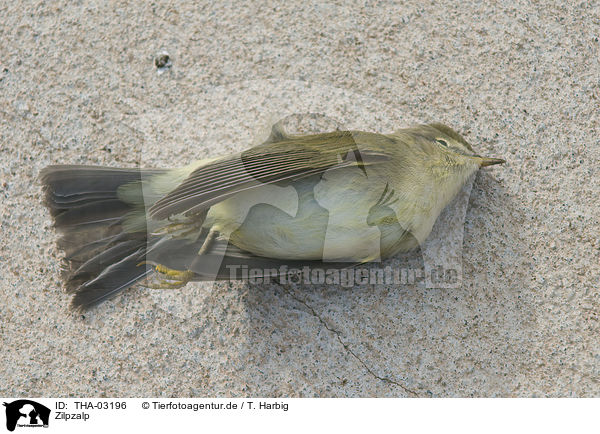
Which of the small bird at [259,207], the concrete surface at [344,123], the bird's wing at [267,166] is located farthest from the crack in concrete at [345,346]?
the bird's wing at [267,166]

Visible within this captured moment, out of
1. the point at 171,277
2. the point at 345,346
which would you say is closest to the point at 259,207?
the point at 171,277

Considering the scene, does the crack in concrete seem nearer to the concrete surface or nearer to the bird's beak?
the concrete surface

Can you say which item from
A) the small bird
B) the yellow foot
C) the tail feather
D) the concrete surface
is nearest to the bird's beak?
the small bird

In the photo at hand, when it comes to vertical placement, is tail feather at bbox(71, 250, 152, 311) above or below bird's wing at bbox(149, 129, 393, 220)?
below

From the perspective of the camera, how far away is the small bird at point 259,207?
2385 mm

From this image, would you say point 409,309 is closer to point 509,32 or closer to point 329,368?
point 329,368

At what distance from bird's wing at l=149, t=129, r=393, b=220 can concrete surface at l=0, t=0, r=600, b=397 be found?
49 cm

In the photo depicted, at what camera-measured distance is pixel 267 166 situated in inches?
94.2

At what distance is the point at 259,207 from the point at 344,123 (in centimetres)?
83

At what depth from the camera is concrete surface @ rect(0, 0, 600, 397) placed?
8.61 feet

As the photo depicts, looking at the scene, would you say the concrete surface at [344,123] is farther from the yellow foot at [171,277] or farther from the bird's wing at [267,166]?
the bird's wing at [267,166]

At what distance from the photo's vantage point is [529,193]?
2838mm

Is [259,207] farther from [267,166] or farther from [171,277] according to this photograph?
[171,277]

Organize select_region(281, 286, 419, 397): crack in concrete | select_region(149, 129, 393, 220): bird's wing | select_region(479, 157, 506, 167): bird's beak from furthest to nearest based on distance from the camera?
select_region(479, 157, 506, 167): bird's beak
select_region(281, 286, 419, 397): crack in concrete
select_region(149, 129, 393, 220): bird's wing
